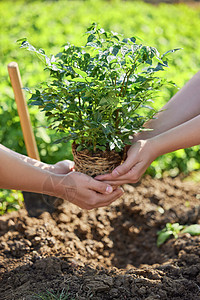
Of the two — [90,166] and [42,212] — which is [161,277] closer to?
[90,166]

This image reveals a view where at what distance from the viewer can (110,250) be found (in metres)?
2.47

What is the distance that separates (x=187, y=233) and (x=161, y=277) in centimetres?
54

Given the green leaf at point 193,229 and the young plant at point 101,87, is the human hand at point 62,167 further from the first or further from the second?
the green leaf at point 193,229

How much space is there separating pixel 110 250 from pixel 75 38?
3.58 meters

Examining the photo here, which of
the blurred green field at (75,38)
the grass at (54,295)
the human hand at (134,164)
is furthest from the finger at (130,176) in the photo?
the blurred green field at (75,38)

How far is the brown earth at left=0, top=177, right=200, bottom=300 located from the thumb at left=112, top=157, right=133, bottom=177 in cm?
53

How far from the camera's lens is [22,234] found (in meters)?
2.34

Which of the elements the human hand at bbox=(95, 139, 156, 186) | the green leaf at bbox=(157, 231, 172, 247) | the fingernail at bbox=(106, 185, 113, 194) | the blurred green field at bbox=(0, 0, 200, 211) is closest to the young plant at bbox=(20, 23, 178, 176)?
the human hand at bbox=(95, 139, 156, 186)

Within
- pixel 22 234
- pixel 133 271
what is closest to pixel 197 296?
pixel 133 271

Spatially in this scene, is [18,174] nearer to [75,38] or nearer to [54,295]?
[54,295]

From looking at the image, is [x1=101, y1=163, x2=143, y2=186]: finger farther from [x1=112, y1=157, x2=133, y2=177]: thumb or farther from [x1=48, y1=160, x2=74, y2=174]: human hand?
[x1=48, y1=160, x2=74, y2=174]: human hand

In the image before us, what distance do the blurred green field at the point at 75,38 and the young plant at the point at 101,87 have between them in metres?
0.61

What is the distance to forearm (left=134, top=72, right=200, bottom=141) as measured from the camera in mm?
2168

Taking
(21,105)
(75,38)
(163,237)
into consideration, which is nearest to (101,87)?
(21,105)
